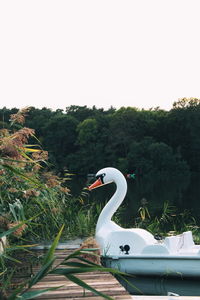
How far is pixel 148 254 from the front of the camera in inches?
261

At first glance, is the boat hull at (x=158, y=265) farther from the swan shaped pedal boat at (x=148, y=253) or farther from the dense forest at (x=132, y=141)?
the dense forest at (x=132, y=141)

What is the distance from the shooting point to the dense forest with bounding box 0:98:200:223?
52406mm

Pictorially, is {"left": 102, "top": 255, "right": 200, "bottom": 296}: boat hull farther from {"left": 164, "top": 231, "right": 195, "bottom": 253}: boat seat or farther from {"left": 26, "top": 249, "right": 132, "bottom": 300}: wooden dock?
{"left": 26, "top": 249, "right": 132, "bottom": 300}: wooden dock

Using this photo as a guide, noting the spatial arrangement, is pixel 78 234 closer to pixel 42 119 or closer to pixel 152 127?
pixel 152 127

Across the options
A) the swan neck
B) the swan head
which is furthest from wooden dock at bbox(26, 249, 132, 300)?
the swan head

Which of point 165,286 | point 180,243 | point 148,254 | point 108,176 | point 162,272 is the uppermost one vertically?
point 108,176

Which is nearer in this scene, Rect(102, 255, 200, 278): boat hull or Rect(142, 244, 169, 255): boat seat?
Rect(102, 255, 200, 278): boat hull

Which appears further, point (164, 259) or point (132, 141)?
point (132, 141)

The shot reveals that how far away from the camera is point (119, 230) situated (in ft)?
22.7

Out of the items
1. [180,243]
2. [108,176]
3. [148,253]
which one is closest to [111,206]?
[108,176]

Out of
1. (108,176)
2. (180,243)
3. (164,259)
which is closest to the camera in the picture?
(164,259)

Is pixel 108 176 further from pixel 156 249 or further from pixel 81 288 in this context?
pixel 81 288

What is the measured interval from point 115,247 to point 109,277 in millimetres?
1884

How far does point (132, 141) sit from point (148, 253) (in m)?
49.4
